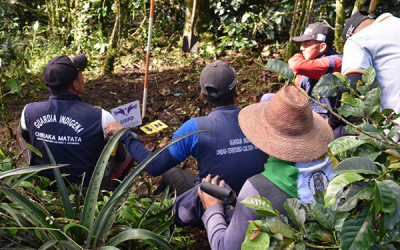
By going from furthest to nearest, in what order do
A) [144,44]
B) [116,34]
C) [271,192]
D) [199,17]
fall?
[144,44]
[199,17]
[116,34]
[271,192]

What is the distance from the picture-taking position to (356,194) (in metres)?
0.98

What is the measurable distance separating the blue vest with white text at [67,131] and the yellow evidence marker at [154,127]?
4.69 ft

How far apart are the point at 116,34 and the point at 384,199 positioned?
17.1ft

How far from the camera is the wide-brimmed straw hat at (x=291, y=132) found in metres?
1.66

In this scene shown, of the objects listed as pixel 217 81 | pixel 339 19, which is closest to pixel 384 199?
pixel 217 81

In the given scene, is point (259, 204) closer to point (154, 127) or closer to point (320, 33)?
point (320, 33)

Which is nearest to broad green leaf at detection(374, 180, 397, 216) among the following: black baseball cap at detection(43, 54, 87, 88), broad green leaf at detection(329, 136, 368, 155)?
broad green leaf at detection(329, 136, 368, 155)

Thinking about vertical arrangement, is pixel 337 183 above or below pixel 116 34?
above

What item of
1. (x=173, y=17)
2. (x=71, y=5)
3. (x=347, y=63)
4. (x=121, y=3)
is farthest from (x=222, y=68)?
(x=71, y=5)

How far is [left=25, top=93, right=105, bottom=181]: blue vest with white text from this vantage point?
2645 millimetres

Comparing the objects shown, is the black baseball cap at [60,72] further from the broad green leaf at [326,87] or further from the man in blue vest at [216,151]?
the broad green leaf at [326,87]

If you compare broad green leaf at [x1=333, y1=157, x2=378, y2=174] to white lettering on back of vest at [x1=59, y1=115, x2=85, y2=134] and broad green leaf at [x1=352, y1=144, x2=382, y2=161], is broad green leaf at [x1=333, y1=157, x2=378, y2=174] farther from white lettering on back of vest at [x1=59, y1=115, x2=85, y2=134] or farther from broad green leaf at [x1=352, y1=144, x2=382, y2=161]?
white lettering on back of vest at [x1=59, y1=115, x2=85, y2=134]

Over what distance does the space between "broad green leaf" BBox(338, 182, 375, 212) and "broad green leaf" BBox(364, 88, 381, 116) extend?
0.41 m

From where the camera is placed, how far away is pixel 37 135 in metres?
2.66
